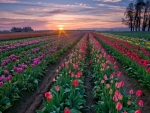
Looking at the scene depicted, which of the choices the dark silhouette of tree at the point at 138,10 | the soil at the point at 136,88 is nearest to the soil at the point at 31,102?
the soil at the point at 136,88

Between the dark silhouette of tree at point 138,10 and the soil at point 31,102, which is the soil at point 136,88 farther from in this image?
the dark silhouette of tree at point 138,10

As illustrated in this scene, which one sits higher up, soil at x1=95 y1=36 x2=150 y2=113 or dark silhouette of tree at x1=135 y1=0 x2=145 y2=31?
dark silhouette of tree at x1=135 y1=0 x2=145 y2=31

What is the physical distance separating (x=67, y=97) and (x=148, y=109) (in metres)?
2.50

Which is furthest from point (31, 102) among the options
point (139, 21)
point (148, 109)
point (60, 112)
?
point (139, 21)

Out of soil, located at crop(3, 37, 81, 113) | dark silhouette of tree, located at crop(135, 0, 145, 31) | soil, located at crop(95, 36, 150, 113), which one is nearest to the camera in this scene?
soil, located at crop(3, 37, 81, 113)

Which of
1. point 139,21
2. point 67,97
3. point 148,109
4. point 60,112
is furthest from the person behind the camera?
point 139,21

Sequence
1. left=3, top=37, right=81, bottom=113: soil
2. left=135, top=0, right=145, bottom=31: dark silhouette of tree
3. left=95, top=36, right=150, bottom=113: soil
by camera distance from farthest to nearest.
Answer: left=135, top=0, right=145, bottom=31: dark silhouette of tree < left=95, top=36, right=150, bottom=113: soil < left=3, top=37, right=81, bottom=113: soil

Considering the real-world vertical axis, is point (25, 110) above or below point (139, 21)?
below

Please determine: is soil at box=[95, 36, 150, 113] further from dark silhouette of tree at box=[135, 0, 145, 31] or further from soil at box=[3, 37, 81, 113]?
dark silhouette of tree at box=[135, 0, 145, 31]

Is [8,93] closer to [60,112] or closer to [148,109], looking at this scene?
[60,112]

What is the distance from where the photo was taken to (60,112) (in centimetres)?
479

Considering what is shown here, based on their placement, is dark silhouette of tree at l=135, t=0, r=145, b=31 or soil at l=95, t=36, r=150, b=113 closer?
soil at l=95, t=36, r=150, b=113

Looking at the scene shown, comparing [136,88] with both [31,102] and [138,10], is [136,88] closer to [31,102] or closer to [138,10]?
[31,102]

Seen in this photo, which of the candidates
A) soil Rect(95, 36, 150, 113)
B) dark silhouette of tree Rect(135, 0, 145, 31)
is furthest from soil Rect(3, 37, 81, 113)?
dark silhouette of tree Rect(135, 0, 145, 31)
